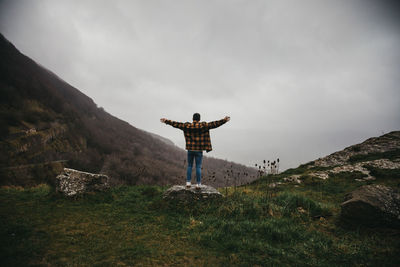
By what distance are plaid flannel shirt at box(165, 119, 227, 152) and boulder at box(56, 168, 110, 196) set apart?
153 inches

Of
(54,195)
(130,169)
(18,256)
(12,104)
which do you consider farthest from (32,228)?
(130,169)

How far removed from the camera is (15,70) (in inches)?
1057

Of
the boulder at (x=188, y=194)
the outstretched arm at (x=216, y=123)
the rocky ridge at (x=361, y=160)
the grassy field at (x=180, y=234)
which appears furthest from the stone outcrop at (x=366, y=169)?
the outstretched arm at (x=216, y=123)

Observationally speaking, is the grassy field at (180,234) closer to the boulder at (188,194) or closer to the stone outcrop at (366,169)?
the boulder at (188,194)

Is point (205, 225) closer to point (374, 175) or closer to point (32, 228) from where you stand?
point (32, 228)

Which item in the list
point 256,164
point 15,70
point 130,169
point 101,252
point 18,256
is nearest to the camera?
point 18,256

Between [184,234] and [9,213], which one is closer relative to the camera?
[184,234]

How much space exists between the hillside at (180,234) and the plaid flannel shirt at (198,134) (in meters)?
2.02

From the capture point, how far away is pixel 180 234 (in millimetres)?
3930

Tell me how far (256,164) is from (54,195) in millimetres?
7723

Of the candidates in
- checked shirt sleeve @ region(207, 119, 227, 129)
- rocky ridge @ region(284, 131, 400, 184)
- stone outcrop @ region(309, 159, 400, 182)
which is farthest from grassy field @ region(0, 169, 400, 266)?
stone outcrop @ region(309, 159, 400, 182)

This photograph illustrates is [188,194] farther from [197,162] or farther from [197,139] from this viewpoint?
[197,139]

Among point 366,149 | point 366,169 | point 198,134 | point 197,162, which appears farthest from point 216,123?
point 366,149

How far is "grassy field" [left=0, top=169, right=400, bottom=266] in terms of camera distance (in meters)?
2.86
